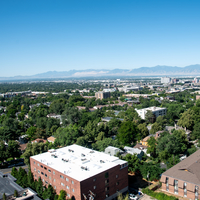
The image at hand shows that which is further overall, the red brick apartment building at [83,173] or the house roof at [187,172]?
the house roof at [187,172]

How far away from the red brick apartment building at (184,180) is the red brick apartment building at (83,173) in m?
3.26

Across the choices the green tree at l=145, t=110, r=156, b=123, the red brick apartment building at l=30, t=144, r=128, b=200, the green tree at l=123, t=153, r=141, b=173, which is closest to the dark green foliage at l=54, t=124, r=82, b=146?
the red brick apartment building at l=30, t=144, r=128, b=200

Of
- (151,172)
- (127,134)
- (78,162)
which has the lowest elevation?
(151,172)

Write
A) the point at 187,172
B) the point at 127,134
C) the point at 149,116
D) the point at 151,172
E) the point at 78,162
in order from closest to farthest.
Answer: the point at 187,172
the point at 78,162
the point at 151,172
the point at 127,134
the point at 149,116

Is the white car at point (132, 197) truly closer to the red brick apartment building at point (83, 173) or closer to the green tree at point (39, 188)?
the red brick apartment building at point (83, 173)

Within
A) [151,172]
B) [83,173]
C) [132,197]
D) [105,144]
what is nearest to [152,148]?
[151,172]

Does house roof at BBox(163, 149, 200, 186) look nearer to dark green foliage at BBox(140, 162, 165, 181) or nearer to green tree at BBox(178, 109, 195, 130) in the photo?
→ dark green foliage at BBox(140, 162, 165, 181)

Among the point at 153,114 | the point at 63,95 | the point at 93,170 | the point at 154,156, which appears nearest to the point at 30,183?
the point at 93,170

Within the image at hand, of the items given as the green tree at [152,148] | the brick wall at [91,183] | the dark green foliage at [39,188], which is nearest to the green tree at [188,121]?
the green tree at [152,148]

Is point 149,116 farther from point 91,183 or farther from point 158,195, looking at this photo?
point 91,183

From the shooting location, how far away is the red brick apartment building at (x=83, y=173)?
1350cm

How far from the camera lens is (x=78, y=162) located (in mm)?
15977

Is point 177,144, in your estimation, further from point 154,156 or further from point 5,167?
point 5,167

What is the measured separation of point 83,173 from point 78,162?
1994 mm
